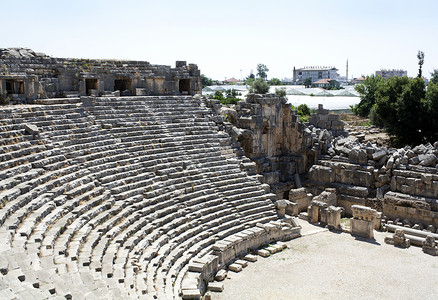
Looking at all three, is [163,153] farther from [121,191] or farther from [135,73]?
[135,73]

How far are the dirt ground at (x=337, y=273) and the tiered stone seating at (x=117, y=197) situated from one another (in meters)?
1.51

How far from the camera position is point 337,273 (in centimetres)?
1375

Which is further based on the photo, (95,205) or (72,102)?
(72,102)

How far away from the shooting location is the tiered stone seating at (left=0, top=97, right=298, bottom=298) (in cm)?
884

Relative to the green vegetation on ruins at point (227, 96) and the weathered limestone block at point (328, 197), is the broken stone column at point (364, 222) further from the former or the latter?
the green vegetation on ruins at point (227, 96)

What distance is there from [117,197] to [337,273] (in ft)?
22.2

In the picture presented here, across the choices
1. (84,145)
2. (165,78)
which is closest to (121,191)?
(84,145)

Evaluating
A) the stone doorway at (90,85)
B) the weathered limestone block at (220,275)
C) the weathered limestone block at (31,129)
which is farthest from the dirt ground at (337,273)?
the stone doorway at (90,85)

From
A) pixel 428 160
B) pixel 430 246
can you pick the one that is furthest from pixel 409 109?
pixel 430 246

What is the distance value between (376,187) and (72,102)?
1264cm

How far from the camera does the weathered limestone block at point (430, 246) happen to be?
1553cm

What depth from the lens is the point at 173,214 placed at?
45.8 feet

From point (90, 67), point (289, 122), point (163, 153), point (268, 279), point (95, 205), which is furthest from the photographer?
point (289, 122)

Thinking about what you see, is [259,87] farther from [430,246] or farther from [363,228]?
[430,246]
